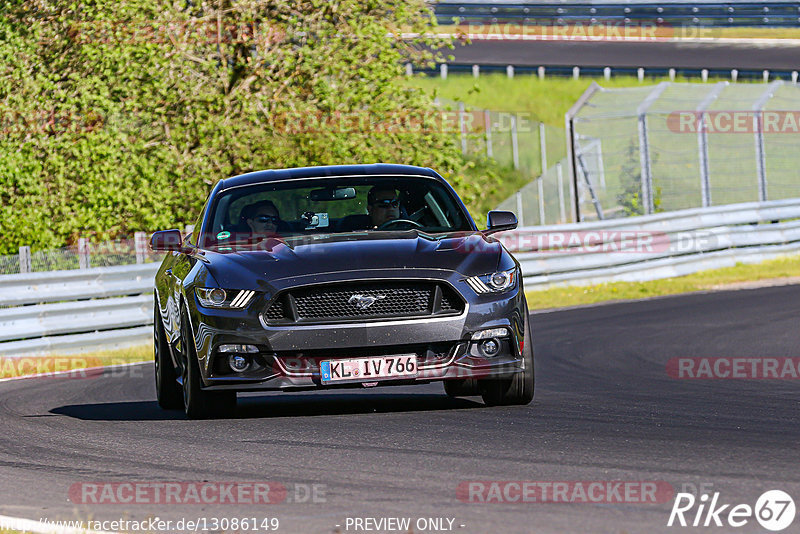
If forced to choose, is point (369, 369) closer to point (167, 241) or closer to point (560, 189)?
point (167, 241)

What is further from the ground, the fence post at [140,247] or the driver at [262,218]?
the driver at [262,218]

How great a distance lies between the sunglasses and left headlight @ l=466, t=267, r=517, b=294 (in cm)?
130

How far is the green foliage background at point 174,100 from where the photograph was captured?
2184 cm

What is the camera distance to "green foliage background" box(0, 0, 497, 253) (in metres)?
21.8

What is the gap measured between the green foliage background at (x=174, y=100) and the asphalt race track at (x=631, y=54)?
17236mm

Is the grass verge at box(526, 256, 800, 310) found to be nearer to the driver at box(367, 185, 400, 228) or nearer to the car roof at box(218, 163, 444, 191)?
the car roof at box(218, 163, 444, 191)

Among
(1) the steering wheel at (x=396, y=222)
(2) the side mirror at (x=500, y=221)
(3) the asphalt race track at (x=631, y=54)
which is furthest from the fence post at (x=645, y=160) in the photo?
(3) the asphalt race track at (x=631, y=54)

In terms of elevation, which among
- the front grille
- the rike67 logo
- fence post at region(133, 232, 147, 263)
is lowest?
fence post at region(133, 232, 147, 263)

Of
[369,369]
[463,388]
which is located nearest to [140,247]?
[463,388]

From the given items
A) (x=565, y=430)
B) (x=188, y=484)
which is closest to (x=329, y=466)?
(x=188, y=484)

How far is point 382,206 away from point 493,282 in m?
1.39

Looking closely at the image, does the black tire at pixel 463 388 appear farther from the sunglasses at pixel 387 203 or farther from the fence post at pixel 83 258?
the fence post at pixel 83 258

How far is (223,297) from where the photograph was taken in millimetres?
8562

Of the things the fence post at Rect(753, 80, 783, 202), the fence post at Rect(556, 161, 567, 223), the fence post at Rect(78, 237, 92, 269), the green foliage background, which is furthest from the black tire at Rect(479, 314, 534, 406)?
the fence post at Rect(556, 161, 567, 223)
